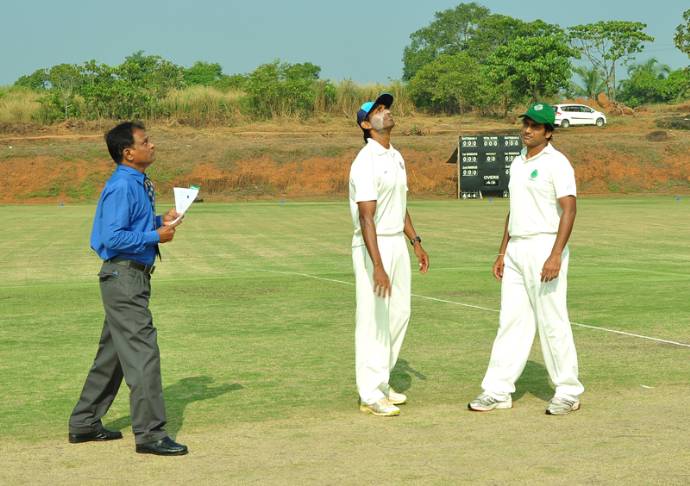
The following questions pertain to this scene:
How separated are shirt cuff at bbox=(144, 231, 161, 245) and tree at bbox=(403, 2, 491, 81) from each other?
117 m

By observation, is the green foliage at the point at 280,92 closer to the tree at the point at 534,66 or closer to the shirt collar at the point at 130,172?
the tree at the point at 534,66

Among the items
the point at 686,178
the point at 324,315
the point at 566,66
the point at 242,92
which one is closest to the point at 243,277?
the point at 324,315

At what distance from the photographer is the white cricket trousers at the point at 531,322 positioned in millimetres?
8125

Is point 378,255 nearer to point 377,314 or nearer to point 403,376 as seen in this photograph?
point 377,314

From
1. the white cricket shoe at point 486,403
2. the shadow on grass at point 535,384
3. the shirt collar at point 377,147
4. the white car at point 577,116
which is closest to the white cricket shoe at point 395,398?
the white cricket shoe at point 486,403

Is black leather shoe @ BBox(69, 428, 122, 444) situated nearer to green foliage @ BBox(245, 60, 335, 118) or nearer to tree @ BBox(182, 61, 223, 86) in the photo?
green foliage @ BBox(245, 60, 335, 118)

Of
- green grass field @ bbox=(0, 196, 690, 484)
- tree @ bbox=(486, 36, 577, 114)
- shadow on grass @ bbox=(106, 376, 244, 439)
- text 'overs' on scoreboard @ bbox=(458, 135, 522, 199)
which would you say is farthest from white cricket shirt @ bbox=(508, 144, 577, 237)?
tree @ bbox=(486, 36, 577, 114)

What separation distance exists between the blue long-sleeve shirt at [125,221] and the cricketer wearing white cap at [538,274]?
8.82 feet

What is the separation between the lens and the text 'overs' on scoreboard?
53781mm

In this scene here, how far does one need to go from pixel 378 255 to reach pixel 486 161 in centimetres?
4657

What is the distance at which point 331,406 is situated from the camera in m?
8.51

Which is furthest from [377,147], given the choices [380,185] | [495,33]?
[495,33]

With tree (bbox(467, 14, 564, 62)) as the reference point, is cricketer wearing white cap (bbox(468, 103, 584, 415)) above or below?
below

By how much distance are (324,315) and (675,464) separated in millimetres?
7636
